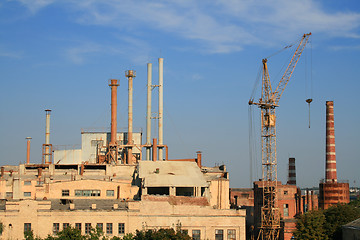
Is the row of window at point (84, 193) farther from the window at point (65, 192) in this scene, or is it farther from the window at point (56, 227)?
the window at point (56, 227)

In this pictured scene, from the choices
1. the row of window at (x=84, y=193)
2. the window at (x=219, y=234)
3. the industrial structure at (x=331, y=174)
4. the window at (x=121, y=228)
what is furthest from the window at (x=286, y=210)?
the window at (x=121, y=228)

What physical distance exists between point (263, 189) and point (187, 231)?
2622 centimetres

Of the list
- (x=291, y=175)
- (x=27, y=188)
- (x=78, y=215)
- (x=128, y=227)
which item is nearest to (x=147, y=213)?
(x=128, y=227)

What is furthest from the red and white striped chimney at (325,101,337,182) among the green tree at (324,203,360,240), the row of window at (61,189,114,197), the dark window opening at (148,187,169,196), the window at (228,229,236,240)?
the row of window at (61,189,114,197)

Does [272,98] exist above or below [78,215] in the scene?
above

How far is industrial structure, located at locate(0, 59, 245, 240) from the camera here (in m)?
67.5

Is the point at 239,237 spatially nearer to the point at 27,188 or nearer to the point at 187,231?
Answer: the point at 187,231

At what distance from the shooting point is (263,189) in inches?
3600

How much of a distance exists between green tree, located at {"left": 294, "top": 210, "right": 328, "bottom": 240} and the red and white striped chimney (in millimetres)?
30599

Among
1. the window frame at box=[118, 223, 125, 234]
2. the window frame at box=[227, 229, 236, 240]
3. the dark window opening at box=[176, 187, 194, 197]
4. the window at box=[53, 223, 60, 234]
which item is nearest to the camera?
the window at box=[53, 223, 60, 234]

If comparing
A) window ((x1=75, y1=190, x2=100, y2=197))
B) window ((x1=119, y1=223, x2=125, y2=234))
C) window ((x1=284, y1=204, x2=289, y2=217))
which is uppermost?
window ((x1=75, y1=190, x2=100, y2=197))

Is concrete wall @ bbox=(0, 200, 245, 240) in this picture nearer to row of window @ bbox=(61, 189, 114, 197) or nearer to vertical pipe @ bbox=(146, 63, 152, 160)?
row of window @ bbox=(61, 189, 114, 197)

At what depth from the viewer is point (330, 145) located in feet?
348

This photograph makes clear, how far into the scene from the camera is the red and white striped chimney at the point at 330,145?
348 feet
